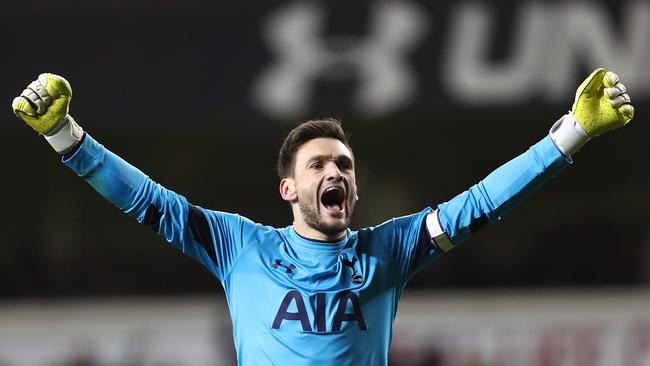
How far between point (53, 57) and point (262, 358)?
5.46 meters

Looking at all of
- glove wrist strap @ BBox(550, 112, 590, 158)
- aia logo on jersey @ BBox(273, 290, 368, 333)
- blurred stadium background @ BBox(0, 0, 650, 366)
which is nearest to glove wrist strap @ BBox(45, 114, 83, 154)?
aia logo on jersey @ BBox(273, 290, 368, 333)

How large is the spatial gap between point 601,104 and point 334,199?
934 millimetres

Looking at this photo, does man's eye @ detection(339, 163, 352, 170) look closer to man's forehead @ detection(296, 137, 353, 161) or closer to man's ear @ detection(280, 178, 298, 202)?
man's forehead @ detection(296, 137, 353, 161)

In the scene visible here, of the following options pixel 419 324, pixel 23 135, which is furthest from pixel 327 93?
pixel 23 135

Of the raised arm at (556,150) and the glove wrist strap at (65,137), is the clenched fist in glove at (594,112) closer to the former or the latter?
the raised arm at (556,150)

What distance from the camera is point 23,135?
12.0 m

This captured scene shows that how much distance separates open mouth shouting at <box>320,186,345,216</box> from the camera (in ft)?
13.0

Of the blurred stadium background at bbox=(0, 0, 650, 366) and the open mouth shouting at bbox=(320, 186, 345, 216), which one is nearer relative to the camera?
the open mouth shouting at bbox=(320, 186, 345, 216)

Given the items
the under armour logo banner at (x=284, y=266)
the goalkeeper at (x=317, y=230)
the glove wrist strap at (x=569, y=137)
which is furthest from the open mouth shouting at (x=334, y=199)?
the glove wrist strap at (x=569, y=137)

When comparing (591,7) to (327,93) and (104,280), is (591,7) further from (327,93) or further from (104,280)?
(104,280)

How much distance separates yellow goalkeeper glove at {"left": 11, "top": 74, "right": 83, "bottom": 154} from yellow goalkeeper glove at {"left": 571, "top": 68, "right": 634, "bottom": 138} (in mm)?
1619

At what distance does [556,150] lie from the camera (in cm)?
379

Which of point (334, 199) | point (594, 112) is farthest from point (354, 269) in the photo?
point (594, 112)

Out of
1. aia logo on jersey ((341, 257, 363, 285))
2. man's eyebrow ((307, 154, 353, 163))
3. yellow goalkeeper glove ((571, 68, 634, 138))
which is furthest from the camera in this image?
man's eyebrow ((307, 154, 353, 163))
